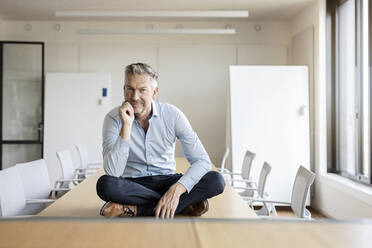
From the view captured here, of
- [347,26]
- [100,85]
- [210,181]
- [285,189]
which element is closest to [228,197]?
[210,181]

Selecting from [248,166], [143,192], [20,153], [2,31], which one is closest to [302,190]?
[143,192]

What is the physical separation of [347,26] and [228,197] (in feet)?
12.5

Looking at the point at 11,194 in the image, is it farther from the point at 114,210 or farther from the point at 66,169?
the point at 66,169

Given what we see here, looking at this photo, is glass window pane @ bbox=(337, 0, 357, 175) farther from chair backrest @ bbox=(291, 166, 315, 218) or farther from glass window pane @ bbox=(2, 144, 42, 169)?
glass window pane @ bbox=(2, 144, 42, 169)

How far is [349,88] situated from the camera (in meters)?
5.37

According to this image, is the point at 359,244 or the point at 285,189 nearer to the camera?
the point at 359,244

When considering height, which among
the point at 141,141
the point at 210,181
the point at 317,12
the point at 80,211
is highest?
the point at 317,12

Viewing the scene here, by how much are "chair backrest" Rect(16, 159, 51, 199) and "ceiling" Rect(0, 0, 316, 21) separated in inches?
133

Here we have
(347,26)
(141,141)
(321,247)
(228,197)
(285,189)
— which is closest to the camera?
(321,247)

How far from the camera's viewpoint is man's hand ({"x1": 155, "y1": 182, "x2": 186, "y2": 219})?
1.97 metres

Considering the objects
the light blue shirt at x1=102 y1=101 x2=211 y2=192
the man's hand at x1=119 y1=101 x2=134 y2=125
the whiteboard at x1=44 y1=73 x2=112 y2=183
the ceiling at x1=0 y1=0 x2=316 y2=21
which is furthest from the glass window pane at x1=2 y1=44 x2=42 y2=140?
the man's hand at x1=119 y1=101 x2=134 y2=125

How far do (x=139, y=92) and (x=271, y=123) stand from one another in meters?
3.86

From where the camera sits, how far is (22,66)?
7.02m

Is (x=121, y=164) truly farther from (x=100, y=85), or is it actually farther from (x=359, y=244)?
(x=100, y=85)
